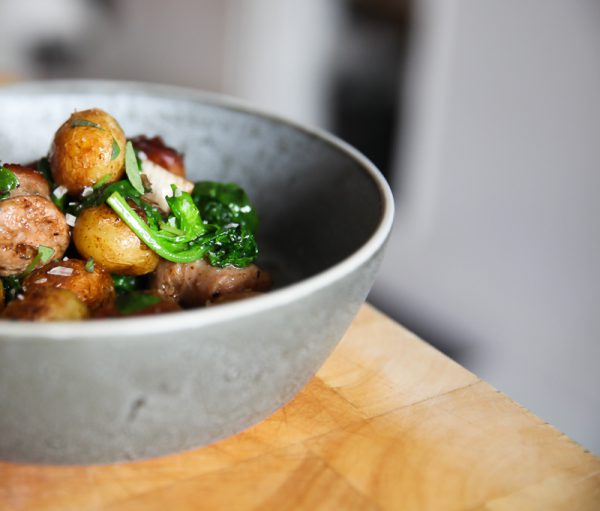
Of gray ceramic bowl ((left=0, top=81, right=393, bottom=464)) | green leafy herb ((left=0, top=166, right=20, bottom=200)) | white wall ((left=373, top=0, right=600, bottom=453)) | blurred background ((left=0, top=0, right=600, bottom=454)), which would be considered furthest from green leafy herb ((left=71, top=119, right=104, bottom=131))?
white wall ((left=373, top=0, right=600, bottom=453))

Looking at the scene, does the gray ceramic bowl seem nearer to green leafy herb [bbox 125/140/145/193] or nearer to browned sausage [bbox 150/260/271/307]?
browned sausage [bbox 150/260/271/307]

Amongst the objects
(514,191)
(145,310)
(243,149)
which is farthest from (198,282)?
(514,191)

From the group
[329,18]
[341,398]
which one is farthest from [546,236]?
[341,398]

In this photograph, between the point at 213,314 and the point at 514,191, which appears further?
the point at 514,191

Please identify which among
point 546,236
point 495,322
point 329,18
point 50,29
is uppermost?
point 329,18

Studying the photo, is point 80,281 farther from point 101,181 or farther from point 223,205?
point 223,205

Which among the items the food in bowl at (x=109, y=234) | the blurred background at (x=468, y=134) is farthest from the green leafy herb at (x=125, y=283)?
the blurred background at (x=468, y=134)

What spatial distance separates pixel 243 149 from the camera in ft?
4.22

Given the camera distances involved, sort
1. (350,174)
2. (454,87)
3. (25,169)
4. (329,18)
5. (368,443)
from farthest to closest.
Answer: (329,18), (454,87), (350,174), (25,169), (368,443)

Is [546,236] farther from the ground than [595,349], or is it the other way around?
[546,236]

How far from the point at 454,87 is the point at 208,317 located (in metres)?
2.37

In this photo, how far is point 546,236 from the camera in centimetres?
266

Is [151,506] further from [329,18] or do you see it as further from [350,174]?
[329,18]

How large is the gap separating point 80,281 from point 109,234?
0.08 meters
